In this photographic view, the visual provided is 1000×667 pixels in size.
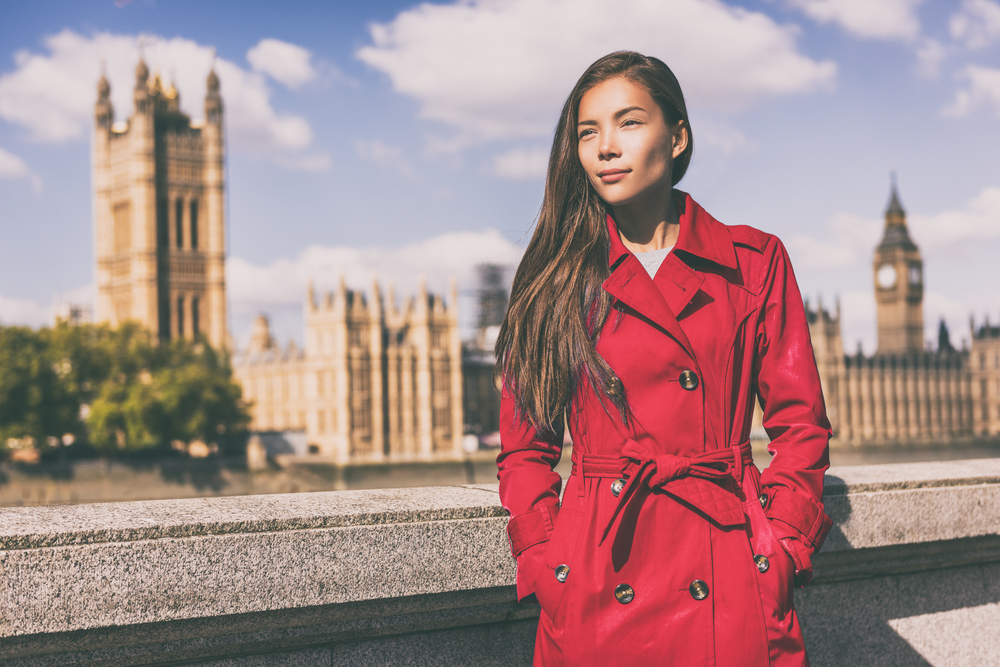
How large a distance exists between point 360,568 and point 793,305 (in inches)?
37.8

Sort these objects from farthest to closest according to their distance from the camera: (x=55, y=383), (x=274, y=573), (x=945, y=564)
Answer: (x=55, y=383), (x=945, y=564), (x=274, y=573)

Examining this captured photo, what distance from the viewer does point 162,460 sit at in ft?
114

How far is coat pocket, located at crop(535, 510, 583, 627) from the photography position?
1624 millimetres

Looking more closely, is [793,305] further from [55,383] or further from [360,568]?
[55,383]

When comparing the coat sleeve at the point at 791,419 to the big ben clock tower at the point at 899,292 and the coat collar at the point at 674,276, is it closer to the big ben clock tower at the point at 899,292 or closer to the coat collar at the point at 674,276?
the coat collar at the point at 674,276

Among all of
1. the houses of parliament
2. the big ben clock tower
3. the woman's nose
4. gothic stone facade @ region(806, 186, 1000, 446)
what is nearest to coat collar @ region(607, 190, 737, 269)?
the woman's nose

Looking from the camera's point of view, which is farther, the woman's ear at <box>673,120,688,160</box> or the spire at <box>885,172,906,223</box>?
the spire at <box>885,172,906,223</box>

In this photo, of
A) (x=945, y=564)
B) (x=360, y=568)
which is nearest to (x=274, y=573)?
(x=360, y=568)

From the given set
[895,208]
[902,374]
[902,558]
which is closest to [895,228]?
[895,208]

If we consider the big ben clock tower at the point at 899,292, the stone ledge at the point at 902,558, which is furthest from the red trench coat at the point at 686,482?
the big ben clock tower at the point at 899,292

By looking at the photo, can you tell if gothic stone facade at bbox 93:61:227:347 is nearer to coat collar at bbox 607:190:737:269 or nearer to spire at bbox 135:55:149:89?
spire at bbox 135:55:149:89

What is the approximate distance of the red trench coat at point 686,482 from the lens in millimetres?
1598

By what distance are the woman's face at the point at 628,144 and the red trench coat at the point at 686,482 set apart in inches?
3.6

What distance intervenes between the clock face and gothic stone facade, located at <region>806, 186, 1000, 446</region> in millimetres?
75
